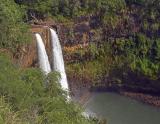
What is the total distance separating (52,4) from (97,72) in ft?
17.1

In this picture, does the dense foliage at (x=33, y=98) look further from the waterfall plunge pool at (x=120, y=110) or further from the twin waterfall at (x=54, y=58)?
the waterfall plunge pool at (x=120, y=110)

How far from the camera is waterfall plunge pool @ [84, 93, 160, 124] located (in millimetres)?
29484

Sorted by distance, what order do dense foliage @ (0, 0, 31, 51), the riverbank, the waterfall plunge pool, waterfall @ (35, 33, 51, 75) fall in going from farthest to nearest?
1. the riverbank
2. the waterfall plunge pool
3. waterfall @ (35, 33, 51, 75)
4. dense foliage @ (0, 0, 31, 51)

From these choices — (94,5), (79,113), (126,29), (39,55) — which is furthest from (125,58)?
(79,113)

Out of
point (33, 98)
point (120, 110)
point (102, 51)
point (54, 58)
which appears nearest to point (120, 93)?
point (120, 110)

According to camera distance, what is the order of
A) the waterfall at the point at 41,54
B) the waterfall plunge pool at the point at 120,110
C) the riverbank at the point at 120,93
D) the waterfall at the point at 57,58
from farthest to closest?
the riverbank at the point at 120,93, the waterfall at the point at 57,58, the waterfall plunge pool at the point at 120,110, the waterfall at the point at 41,54

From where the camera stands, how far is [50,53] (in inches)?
1172

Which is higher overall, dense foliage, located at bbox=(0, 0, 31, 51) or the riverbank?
dense foliage, located at bbox=(0, 0, 31, 51)

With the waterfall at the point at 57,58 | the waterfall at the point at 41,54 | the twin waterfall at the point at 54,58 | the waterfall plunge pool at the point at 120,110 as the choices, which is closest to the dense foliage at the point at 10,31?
the waterfall at the point at 41,54

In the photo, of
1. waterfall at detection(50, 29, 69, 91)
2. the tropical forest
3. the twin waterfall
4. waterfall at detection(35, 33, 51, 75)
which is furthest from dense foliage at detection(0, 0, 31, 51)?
waterfall at detection(50, 29, 69, 91)

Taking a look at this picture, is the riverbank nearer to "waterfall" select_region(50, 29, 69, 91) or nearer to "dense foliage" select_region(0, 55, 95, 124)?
"waterfall" select_region(50, 29, 69, 91)

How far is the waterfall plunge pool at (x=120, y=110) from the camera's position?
96.7 ft

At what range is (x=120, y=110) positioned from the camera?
3073cm

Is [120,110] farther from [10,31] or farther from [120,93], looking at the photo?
[10,31]
